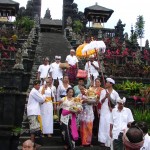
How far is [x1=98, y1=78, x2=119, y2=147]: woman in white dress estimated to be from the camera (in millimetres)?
10062

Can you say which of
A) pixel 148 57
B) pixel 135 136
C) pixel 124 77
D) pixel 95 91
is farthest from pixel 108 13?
pixel 135 136

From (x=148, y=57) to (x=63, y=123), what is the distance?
16.3m

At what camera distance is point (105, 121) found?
33.2 ft

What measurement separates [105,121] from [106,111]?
0.24 meters

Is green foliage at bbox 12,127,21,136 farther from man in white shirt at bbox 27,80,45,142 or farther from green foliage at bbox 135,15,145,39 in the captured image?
green foliage at bbox 135,15,145,39

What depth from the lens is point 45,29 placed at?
1597 inches

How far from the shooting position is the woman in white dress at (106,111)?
33.0 ft

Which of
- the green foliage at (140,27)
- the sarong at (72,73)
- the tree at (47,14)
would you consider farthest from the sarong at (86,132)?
the tree at (47,14)

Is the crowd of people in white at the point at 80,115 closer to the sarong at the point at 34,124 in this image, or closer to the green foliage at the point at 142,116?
the sarong at the point at 34,124

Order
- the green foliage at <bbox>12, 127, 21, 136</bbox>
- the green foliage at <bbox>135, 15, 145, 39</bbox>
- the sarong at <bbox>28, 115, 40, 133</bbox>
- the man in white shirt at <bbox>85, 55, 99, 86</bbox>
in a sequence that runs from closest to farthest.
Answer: the sarong at <bbox>28, 115, 40, 133</bbox>, the green foliage at <bbox>12, 127, 21, 136</bbox>, the man in white shirt at <bbox>85, 55, 99, 86</bbox>, the green foliage at <bbox>135, 15, 145, 39</bbox>

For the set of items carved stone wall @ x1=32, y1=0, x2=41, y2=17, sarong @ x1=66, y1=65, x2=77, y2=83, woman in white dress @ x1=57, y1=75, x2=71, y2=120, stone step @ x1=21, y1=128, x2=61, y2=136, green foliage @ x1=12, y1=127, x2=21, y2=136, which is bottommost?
green foliage @ x1=12, y1=127, x2=21, y2=136

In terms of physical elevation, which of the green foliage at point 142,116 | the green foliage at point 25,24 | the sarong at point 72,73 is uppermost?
the green foliage at point 25,24

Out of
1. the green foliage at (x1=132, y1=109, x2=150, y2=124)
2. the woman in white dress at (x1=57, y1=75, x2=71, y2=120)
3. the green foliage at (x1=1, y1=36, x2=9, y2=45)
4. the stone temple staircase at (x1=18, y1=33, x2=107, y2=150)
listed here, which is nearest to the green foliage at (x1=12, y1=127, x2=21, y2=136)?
the stone temple staircase at (x1=18, y1=33, x2=107, y2=150)

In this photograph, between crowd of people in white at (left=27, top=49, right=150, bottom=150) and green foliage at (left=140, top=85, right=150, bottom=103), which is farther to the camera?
green foliage at (left=140, top=85, right=150, bottom=103)
